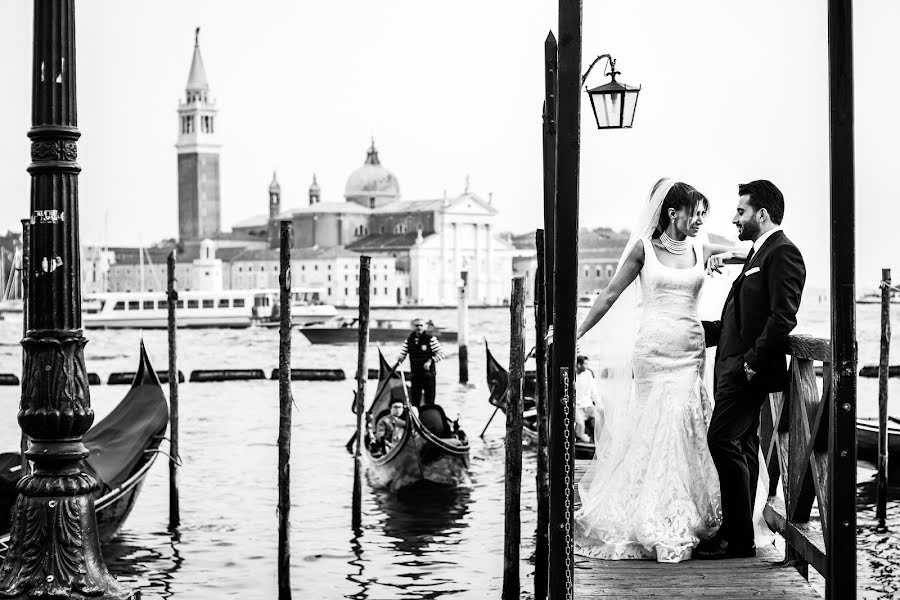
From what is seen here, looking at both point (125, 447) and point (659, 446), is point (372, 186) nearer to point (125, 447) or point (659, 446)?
point (125, 447)

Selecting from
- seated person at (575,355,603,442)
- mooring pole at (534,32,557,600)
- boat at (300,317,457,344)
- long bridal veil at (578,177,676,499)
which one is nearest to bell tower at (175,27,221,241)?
boat at (300,317,457,344)

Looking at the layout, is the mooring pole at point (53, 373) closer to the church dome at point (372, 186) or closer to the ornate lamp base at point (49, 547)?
the ornate lamp base at point (49, 547)

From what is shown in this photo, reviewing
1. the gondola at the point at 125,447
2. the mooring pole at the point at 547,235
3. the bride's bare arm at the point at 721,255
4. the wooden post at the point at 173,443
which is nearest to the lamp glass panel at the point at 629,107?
the mooring pole at the point at 547,235

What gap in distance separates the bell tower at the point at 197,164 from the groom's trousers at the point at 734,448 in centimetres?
7383

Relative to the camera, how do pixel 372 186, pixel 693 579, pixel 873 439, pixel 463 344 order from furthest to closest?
pixel 372 186 < pixel 463 344 < pixel 873 439 < pixel 693 579

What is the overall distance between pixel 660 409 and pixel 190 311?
1959 inches

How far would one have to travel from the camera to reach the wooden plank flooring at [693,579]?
2594 mm

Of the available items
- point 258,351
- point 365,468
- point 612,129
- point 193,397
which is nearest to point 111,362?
point 258,351

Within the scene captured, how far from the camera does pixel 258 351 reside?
39.6 meters

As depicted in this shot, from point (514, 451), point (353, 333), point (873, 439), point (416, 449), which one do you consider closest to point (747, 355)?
point (514, 451)

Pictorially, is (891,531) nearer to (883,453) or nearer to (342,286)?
(883,453)

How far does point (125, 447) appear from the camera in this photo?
713 centimetres

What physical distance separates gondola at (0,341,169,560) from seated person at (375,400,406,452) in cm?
Result: 191

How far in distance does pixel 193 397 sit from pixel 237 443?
6.15 m
